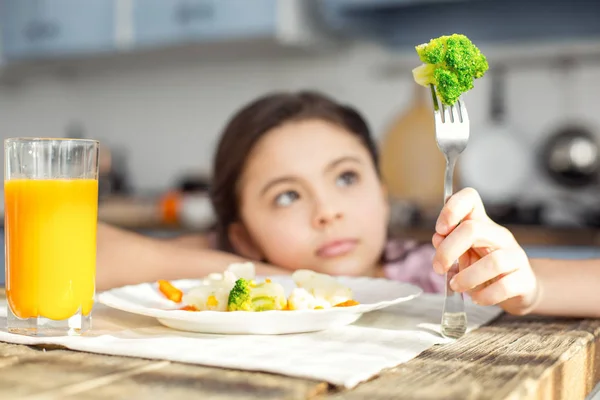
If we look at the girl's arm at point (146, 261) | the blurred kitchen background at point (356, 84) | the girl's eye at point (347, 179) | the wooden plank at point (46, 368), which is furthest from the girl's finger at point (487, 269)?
the blurred kitchen background at point (356, 84)

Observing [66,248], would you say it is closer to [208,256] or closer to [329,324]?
[329,324]

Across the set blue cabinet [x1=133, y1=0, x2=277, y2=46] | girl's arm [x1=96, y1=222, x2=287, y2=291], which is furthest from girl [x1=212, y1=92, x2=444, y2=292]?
blue cabinet [x1=133, y1=0, x2=277, y2=46]

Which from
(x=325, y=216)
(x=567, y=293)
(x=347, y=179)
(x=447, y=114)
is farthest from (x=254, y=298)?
(x=347, y=179)

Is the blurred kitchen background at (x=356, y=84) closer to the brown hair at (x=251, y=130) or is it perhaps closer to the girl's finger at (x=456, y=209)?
the brown hair at (x=251, y=130)

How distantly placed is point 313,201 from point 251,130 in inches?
9.0

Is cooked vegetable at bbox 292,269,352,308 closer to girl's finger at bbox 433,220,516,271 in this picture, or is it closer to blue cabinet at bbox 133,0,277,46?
girl's finger at bbox 433,220,516,271

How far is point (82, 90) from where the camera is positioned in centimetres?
389

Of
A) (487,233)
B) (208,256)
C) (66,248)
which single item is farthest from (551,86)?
(66,248)

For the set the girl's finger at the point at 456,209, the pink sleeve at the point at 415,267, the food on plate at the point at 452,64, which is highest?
the food on plate at the point at 452,64

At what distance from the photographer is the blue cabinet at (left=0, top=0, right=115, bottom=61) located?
3.37m

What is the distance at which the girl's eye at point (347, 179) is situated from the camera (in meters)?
1.57

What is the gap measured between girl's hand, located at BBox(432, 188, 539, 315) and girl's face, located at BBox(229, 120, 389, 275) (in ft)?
1.93

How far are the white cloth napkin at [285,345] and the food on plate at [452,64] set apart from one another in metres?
0.25

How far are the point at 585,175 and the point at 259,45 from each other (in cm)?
138
